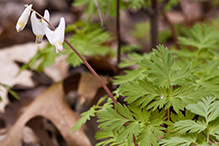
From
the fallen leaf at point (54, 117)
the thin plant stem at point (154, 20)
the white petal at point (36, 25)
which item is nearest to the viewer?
the white petal at point (36, 25)

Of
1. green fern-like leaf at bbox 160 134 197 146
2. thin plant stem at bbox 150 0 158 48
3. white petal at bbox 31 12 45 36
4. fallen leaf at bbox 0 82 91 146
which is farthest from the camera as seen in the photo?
thin plant stem at bbox 150 0 158 48

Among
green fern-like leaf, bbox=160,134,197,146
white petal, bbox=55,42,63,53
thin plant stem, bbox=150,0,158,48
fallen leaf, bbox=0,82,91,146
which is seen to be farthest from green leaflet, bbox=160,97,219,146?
thin plant stem, bbox=150,0,158,48

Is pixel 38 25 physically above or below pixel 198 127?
above

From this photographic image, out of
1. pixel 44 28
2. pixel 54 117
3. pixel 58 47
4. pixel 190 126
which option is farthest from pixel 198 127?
pixel 54 117

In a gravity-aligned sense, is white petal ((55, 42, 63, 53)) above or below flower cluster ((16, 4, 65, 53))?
below

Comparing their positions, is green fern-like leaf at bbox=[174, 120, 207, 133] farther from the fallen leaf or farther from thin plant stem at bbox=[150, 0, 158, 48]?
thin plant stem at bbox=[150, 0, 158, 48]

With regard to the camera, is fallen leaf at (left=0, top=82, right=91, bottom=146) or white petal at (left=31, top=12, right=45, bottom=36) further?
fallen leaf at (left=0, top=82, right=91, bottom=146)

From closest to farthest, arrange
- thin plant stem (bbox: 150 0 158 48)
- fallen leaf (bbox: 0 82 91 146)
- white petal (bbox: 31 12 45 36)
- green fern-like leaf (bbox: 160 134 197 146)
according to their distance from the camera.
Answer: green fern-like leaf (bbox: 160 134 197 146) → white petal (bbox: 31 12 45 36) → fallen leaf (bbox: 0 82 91 146) → thin plant stem (bbox: 150 0 158 48)

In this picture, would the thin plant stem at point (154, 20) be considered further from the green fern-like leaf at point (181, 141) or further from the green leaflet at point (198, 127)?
the green fern-like leaf at point (181, 141)

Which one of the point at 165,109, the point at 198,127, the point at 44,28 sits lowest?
the point at 198,127

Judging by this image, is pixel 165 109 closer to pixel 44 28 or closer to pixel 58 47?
pixel 58 47

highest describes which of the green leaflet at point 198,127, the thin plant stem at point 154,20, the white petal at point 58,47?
the white petal at point 58,47

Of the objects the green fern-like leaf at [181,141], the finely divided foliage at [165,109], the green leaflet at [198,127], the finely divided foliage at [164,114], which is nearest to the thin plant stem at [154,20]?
the finely divided foliage at [165,109]
